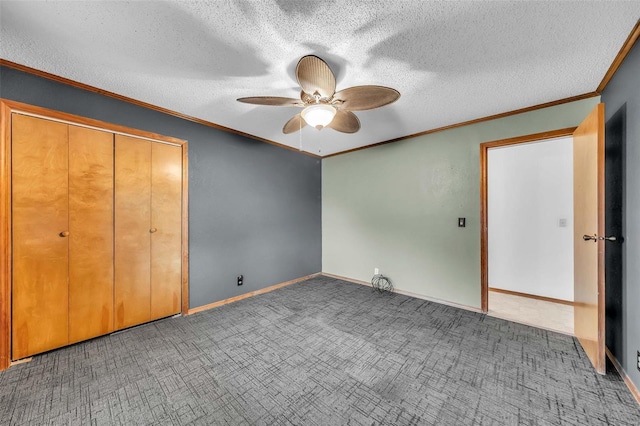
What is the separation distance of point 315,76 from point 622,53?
→ 216 centimetres

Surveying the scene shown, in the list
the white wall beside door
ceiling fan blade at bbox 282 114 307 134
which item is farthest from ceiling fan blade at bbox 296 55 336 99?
the white wall beside door

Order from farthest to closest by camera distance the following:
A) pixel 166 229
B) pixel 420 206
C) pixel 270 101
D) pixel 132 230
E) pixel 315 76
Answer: pixel 420 206
pixel 166 229
pixel 132 230
pixel 270 101
pixel 315 76

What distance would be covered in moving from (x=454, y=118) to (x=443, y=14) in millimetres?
1737

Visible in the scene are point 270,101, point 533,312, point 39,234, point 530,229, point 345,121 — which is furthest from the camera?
point 530,229

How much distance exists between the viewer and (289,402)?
60.7 inches

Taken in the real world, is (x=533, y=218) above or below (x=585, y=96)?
below

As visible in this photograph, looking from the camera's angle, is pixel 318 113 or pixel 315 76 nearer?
pixel 315 76

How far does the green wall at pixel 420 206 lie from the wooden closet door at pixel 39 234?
350cm

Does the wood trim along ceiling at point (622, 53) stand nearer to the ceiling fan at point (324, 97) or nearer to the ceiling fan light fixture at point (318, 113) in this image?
the ceiling fan at point (324, 97)

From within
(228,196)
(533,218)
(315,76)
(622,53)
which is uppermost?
(622,53)

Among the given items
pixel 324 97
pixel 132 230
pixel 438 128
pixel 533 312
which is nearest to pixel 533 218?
pixel 533 312

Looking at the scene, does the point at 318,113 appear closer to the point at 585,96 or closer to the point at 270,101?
the point at 270,101

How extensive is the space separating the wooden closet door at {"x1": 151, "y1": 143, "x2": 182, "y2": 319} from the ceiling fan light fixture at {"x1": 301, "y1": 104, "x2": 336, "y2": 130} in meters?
1.84

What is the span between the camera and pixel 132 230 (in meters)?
2.48
